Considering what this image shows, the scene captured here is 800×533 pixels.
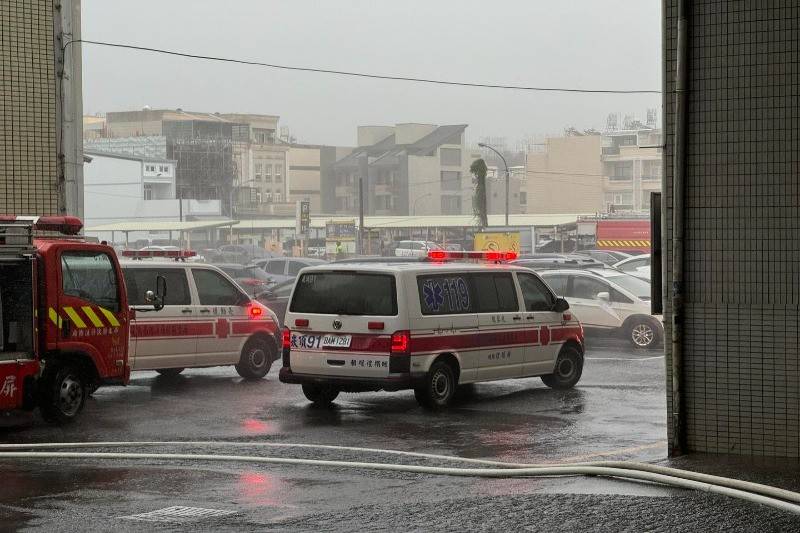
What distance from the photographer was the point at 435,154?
140 m

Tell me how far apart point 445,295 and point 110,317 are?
13.2 feet

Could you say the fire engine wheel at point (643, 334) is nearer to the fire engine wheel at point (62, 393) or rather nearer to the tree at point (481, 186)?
the fire engine wheel at point (62, 393)

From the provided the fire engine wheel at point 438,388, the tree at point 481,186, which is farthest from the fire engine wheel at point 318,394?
the tree at point 481,186

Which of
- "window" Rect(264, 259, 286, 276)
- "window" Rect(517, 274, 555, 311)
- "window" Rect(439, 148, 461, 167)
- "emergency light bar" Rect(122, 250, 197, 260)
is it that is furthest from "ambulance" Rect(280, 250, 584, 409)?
"window" Rect(439, 148, 461, 167)

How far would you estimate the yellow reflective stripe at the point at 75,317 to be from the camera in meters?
13.7

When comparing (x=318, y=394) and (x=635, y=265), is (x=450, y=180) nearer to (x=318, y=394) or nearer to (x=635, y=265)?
(x=635, y=265)

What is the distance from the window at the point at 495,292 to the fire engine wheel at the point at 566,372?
1389 mm

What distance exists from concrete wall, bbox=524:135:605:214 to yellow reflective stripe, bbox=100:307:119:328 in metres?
114

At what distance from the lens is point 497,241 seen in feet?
184

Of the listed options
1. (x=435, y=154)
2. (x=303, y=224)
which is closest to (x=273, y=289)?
(x=303, y=224)

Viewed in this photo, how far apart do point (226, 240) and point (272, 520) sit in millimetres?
103775

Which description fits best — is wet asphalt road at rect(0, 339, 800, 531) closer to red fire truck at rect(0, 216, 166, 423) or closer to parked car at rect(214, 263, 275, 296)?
red fire truck at rect(0, 216, 166, 423)

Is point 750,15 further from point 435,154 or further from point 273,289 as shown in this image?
point 435,154

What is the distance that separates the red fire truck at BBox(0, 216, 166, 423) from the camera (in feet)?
42.0
